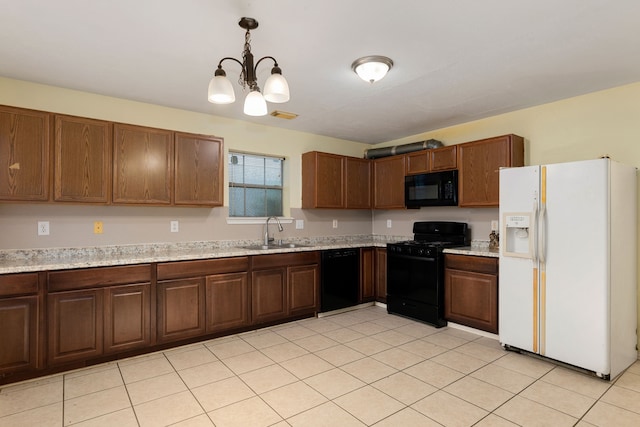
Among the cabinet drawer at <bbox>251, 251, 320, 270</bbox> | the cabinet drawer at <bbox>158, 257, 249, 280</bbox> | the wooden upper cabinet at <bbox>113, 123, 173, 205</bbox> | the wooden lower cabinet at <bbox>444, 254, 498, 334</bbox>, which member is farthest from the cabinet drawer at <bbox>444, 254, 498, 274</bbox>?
the wooden upper cabinet at <bbox>113, 123, 173, 205</bbox>

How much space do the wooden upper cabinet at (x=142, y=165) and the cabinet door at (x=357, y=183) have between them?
95.6 inches

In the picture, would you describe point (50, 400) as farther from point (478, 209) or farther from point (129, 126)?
point (478, 209)

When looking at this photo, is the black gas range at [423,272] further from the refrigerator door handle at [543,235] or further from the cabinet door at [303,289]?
the refrigerator door handle at [543,235]

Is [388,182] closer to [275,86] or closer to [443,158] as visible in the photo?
[443,158]

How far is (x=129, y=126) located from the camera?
3312mm

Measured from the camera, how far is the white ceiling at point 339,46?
202 cm

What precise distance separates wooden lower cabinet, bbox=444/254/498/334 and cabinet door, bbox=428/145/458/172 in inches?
44.2

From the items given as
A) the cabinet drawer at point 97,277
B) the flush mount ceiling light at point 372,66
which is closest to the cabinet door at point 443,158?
the flush mount ceiling light at point 372,66

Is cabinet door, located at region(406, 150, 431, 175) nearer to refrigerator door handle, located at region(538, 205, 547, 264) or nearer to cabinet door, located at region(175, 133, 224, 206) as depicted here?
refrigerator door handle, located at region(538, 205, 547, 264)

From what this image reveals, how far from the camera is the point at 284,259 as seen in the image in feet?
13.1

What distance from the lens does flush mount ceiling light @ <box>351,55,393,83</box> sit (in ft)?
8.57

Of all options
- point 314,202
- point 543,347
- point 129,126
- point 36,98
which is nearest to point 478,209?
point 543,347

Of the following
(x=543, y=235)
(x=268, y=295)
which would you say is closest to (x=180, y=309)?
(x=268, y=295)

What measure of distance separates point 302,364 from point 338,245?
1.81 m
